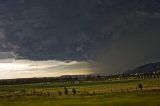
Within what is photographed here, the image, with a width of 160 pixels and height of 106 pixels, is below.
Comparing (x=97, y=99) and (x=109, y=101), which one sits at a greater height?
(x=97, y=99)

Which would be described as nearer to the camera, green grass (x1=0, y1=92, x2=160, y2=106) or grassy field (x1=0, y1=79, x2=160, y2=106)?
green grass (x1=0, y1=92, x2=160, y2=106)

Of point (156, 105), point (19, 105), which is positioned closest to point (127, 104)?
point (156, 105)

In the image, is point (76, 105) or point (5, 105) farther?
point (5, 105)

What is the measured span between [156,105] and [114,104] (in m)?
7.34

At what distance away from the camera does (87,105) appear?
5728 cm

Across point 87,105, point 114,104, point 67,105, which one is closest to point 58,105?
point 67,105

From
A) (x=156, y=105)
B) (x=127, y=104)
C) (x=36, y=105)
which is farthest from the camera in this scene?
(x=36, y=105)

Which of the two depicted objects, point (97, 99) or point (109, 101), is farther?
point (97, 99)

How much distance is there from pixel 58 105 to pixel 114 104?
10.0 m

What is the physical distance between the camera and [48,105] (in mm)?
60969

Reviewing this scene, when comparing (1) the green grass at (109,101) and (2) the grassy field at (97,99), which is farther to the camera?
(2) the grassy field at (97,99)

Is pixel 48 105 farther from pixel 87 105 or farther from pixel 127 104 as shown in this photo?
pixel 127 104

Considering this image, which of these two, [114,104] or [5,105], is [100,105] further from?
[5,105]

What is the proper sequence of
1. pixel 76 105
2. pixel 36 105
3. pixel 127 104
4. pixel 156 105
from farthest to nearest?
pixel 36 105 → pixel 76 105 → pixel 127 104 → pixel 156 105
